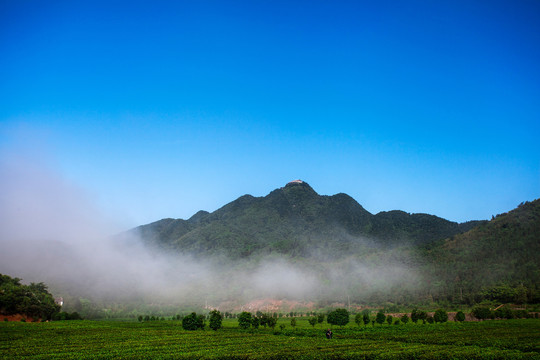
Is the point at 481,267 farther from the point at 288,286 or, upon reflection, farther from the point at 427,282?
the point at 288,286

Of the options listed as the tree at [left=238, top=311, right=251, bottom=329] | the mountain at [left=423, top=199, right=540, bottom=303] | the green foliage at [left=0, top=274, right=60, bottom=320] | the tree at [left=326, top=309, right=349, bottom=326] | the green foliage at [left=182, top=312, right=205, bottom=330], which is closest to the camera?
the green foliage at [left=182, top=312, right=205, bottom=330]

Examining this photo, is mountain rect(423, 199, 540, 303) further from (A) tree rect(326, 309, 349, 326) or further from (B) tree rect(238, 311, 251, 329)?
(B) tree rect(238, 311, 251, 329)

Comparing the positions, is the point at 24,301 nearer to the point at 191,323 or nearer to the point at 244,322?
→ the point at 191,323

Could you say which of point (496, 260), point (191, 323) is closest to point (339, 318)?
point (191, 323)

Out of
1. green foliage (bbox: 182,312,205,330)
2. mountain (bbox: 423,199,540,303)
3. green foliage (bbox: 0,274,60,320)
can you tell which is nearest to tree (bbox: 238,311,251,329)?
green foliage (bbox: 182,312,205,330)

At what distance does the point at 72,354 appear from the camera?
124 ft

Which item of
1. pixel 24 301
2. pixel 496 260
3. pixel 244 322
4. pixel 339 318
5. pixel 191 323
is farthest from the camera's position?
pixel 496 260

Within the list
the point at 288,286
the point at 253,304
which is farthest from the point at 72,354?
the point at 288,286

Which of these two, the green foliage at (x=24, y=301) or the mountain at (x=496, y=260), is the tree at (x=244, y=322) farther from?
the mountain at (x=496, y=260)

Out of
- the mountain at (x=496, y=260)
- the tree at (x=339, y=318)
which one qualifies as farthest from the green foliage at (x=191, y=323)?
the mountain at (x=496, y=260)

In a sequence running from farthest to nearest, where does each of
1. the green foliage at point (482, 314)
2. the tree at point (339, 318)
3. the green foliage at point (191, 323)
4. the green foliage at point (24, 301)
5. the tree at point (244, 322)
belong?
1. the green foliage at point (24, 301)
2. the green foliage at point (482, 314)
3. the tree at point (339, 318)
4. the tree at point (244, 322)
5. the green foliage at point (191, 323)

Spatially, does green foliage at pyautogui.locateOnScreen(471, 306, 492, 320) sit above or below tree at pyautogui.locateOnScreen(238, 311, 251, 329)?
below

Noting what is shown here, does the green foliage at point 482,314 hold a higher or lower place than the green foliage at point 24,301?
lower

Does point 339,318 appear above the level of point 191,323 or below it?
below
